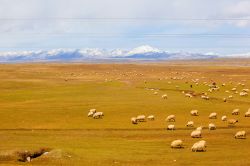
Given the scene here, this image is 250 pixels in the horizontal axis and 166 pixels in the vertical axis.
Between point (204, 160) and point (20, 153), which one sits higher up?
point (20, 153)

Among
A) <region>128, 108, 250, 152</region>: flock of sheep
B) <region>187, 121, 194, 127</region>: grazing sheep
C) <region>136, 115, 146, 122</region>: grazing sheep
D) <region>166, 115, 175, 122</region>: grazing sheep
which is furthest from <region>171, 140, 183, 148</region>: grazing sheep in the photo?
<region>136, 115, 146, 122</region>: grazing sheep

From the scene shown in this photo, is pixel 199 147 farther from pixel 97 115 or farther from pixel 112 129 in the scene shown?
pixel 97 115

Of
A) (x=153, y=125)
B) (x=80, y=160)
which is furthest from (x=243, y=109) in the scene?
(x=80, y=160)

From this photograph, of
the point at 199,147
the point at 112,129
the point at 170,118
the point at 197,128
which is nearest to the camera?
the point at 199,147

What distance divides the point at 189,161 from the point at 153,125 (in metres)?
16.9

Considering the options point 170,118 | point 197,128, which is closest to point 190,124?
point 170,118

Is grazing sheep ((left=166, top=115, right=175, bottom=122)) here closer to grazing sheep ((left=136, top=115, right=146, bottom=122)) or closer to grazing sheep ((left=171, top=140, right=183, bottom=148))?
grazing sheep ((left=136, top=115, right=146, bottom=122))

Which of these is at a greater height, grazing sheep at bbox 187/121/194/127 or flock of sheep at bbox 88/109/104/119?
flock of sheep at bbox 88/109/104/119

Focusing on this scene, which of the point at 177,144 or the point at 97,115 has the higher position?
the point at 97,115

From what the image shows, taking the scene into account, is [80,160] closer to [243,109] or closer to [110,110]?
[110,110]

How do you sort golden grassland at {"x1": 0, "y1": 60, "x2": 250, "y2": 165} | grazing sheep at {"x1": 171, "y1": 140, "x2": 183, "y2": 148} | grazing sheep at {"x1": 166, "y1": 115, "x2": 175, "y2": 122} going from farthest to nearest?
grazing sheep at {"x1": 166, "y1": 115, "x2": 175, "y2": 122} → grazing sheep at {"x1": 171, "y1": 140, "x2": 183, "y2": 148} → golden grassland at {"x1": 0, "y1": 60, "x2": 250, "y2": 165}

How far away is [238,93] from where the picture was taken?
252 feet

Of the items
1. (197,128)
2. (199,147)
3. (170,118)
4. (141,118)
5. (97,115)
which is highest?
(97,115)

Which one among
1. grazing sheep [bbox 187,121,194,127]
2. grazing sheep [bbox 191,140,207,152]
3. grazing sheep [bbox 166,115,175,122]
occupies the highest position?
grazing sheep [bbox 166,115,175,122]
